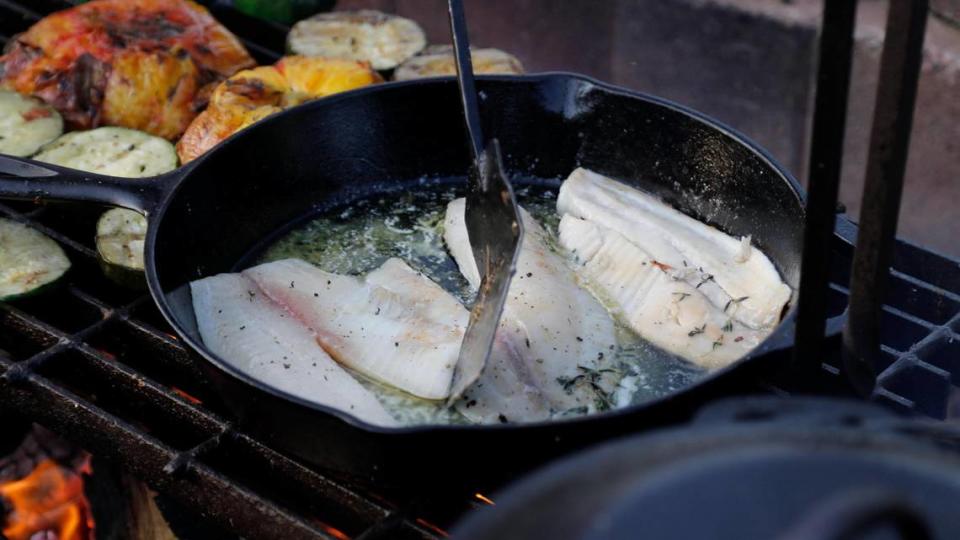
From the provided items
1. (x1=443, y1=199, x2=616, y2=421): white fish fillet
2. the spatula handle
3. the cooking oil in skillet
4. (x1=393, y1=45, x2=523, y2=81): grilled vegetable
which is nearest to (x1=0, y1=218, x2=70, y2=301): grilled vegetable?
the cooking oil in skillet

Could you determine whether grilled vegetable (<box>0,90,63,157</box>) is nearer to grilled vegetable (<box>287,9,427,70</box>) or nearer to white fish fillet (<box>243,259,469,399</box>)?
grilled vegetable (<box>287,9,427,70</box>)

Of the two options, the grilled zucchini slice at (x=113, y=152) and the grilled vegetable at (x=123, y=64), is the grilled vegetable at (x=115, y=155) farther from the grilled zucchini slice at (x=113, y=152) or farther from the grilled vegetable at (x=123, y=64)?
the grilled vegetable at (x=123, y=64)

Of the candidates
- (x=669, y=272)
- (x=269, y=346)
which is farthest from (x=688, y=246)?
A: (x=269, y=346)

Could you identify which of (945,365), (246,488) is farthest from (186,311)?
(945,365)

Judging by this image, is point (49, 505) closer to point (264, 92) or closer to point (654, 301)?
point (264, 92)

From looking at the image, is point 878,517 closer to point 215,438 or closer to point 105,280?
point 215,438

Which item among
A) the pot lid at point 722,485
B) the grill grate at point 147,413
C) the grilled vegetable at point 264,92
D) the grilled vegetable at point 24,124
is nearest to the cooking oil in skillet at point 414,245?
the grill grate at point 147,413

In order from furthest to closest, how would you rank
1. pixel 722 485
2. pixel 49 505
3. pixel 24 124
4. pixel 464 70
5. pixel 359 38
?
pixel 359 38 < pixel 24 124 < pixel 49 505 < pixel 464 70 < pixel 722 485
